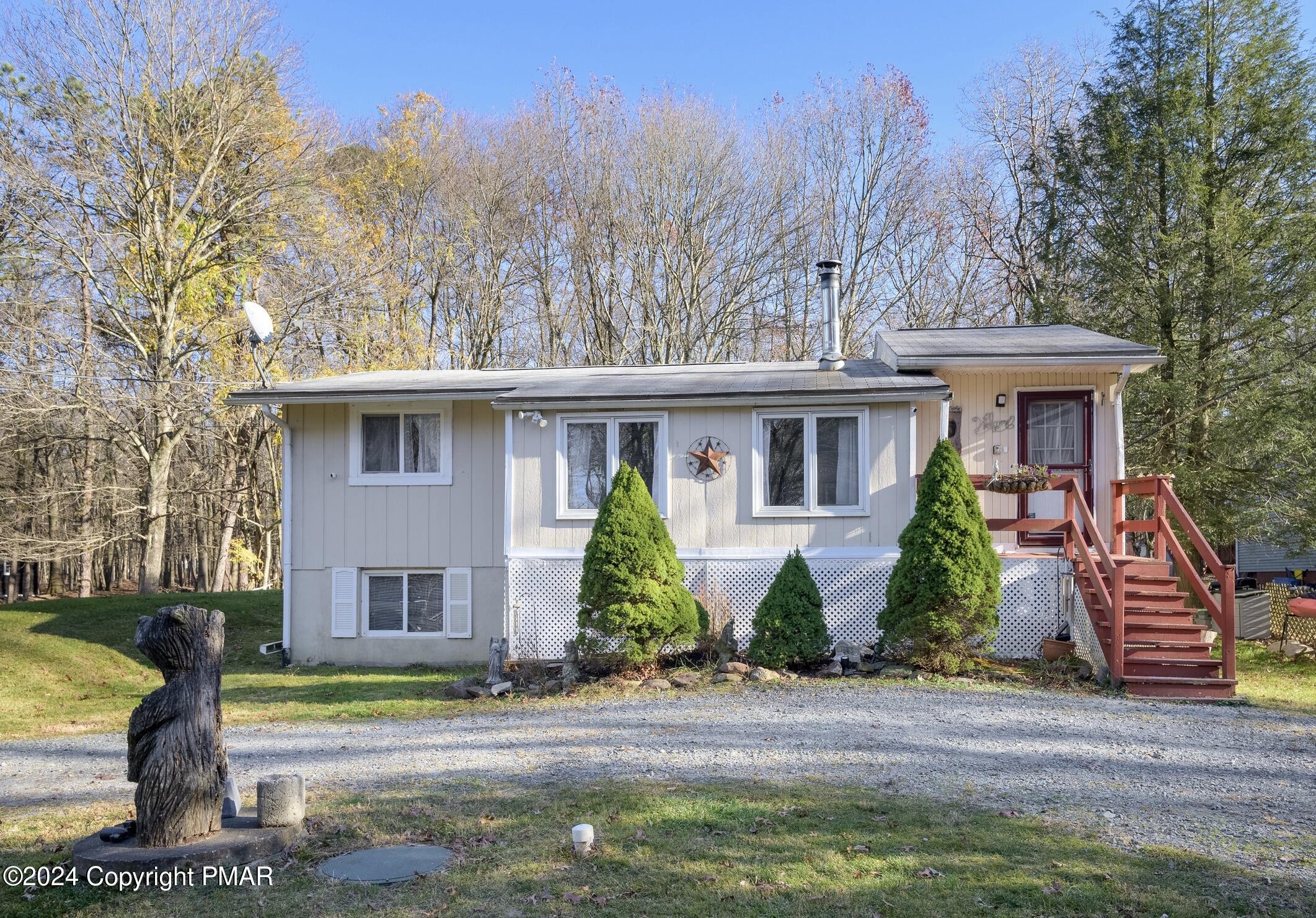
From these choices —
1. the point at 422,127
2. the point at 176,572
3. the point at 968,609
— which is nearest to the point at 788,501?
the point at 968,609

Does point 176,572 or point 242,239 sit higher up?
point 242,239

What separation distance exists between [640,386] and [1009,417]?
5194 millimetres

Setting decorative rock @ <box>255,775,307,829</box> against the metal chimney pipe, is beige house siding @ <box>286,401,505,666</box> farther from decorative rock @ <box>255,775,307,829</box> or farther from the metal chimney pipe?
decorative rock @ <box>255,775,307,829</box>

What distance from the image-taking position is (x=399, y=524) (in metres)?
14.0

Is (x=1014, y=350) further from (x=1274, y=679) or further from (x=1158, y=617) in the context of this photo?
(x=1274, y=679)

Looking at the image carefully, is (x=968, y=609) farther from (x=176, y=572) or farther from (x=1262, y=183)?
(x=176, y=572)

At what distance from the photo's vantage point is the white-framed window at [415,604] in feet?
45.9

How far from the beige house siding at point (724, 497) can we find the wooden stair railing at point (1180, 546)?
118 inches

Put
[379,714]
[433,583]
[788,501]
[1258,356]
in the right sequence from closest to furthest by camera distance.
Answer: [379,714] < [788,501] < [433,583] < [1258,356]

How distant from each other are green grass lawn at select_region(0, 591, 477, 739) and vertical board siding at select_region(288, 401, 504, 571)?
1.60 m

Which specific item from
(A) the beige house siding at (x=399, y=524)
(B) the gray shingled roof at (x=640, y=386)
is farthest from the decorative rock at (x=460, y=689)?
(B) the gray shingled roof at (x=640, y=386)

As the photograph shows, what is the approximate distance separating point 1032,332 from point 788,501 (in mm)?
5342

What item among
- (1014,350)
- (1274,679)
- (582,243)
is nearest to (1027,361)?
(1014,350)

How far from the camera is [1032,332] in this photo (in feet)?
48.5
